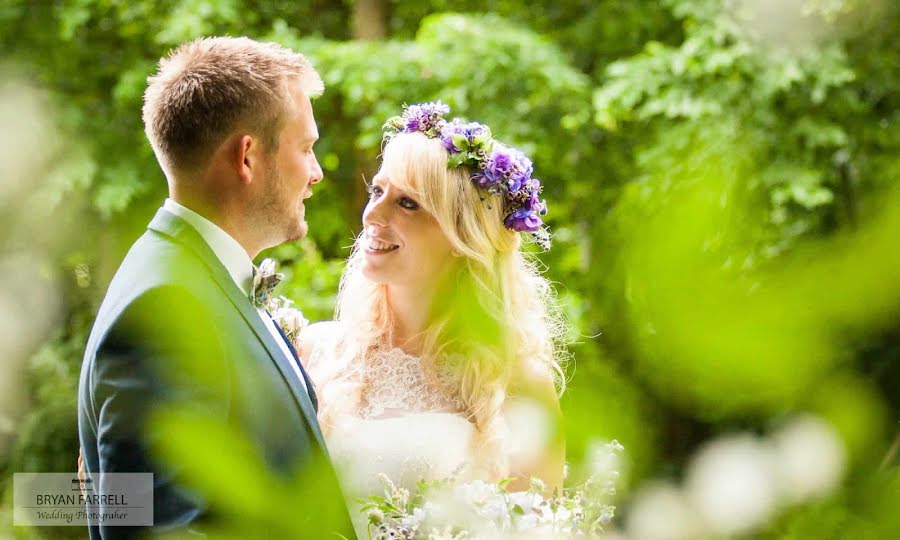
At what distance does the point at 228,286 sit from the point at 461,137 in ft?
4.00

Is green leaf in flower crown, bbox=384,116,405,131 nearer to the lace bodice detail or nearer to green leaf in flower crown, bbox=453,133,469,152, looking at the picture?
green leaf in flower crown, bbox=453,133,469,152

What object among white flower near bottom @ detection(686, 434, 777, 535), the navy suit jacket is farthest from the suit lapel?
white flower near bottom @ detection(686, 434, 777, 535)

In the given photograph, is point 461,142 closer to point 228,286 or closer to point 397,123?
point 397,123

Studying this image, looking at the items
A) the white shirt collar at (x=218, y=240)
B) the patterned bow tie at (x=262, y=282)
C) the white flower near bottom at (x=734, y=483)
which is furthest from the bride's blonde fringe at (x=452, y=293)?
the white flower near bottom at (x=734, y=483)

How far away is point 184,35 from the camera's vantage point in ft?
18.9

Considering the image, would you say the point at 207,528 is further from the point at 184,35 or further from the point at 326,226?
the point at 326,226

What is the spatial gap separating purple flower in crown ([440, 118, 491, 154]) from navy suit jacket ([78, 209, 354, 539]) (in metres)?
0.98

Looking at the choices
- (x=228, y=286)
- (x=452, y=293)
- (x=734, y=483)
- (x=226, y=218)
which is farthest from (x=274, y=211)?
(x=734, y=483)

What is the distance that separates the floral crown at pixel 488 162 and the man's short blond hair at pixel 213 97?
102 centimetres

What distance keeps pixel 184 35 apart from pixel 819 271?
5.80 m

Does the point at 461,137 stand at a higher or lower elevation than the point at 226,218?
higher

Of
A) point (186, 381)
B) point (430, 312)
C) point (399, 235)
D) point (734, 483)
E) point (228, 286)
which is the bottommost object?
point (734, 483)

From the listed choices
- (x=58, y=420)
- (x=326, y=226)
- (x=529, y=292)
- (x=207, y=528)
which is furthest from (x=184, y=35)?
(x=207, y=528)

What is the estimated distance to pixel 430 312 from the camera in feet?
10.0
